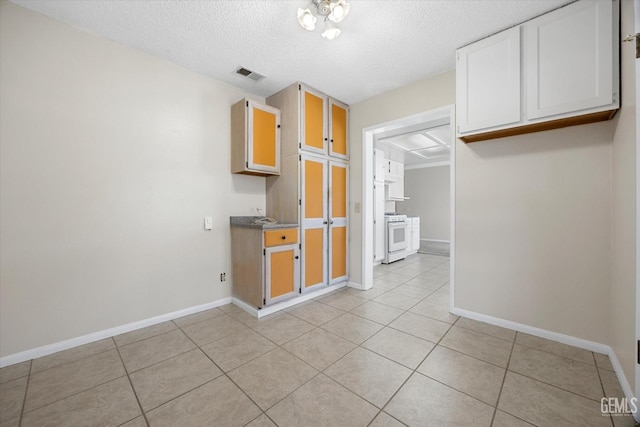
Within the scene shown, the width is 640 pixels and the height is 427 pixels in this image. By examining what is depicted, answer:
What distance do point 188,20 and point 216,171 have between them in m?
1.43

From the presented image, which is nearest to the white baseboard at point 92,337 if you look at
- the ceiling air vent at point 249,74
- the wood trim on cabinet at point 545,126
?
the ceiling air vent at point 249,74

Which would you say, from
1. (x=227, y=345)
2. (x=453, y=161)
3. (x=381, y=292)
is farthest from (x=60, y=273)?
(x=453, y=161)

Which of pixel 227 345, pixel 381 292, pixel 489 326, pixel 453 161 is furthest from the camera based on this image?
pixel 381 292

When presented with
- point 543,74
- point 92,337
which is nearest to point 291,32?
point 543,74

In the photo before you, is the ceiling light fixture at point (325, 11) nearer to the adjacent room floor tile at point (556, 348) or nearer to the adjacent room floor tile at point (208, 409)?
the adjacent room floor tile at point (208, 409)

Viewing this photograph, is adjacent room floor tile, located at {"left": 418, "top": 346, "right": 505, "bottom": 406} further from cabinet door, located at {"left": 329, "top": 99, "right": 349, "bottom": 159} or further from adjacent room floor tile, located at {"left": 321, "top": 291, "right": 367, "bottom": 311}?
cabinet door, located at {"left": 329, "top": 99, "right": 349, "bottom": 159}

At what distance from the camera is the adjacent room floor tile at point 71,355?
1789mm

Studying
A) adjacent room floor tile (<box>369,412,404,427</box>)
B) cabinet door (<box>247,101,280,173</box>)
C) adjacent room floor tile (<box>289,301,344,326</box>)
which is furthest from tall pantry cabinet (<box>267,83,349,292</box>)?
adjacent room floor tile (<box>369,412,404,427</box>)

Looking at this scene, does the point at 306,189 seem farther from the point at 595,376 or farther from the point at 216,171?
the point at 595,376

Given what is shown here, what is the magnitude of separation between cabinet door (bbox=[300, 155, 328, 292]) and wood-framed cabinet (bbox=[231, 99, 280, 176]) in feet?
1.37

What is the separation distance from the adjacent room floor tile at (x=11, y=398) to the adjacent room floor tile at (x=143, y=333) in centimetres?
55

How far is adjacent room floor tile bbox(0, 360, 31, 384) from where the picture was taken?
65.3 inches

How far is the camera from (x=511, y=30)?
2.07 m

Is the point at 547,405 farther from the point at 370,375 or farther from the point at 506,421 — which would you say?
the point at 370,375
